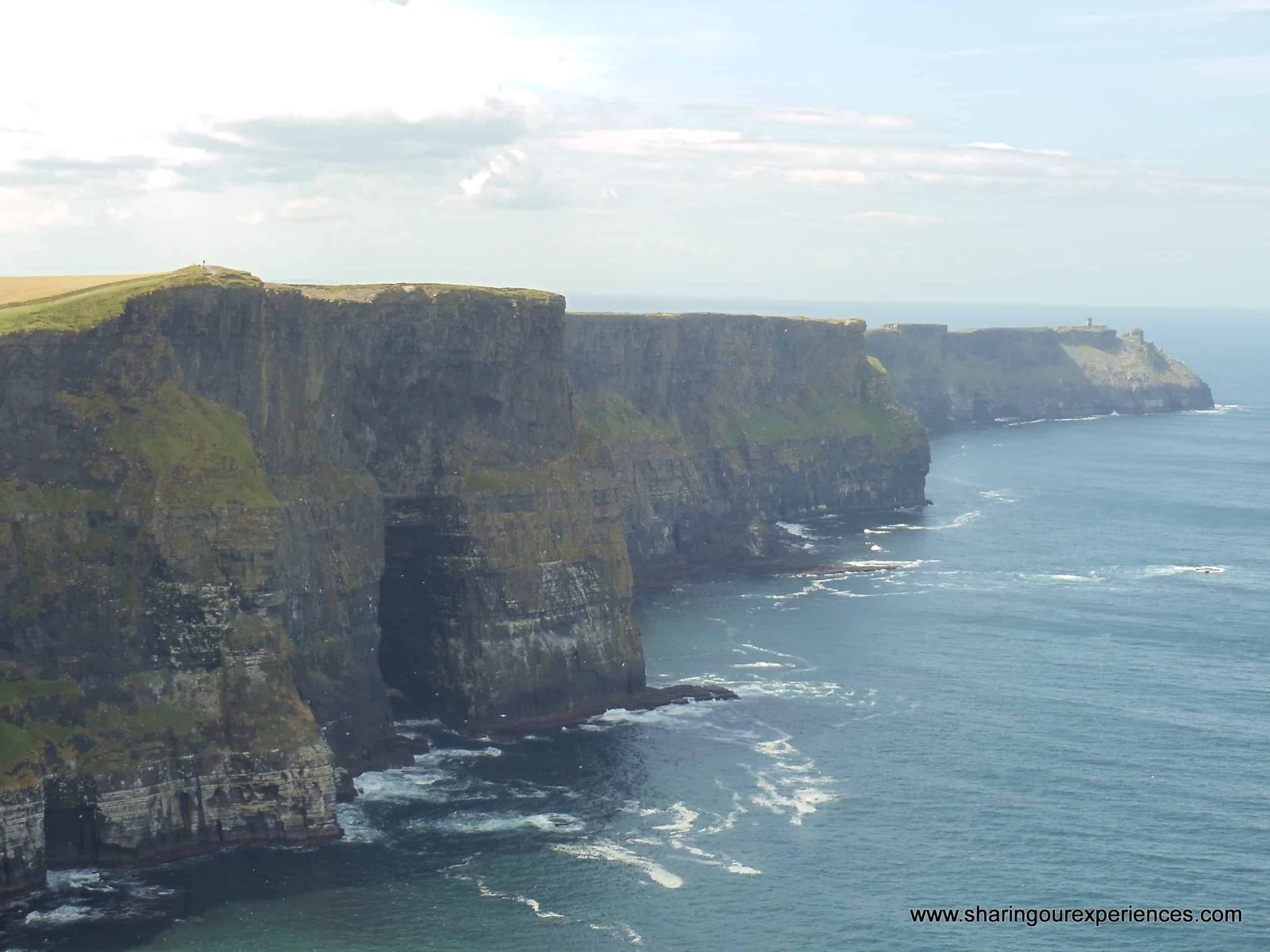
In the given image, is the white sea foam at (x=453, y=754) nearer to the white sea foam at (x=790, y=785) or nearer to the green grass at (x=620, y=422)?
the white sea foam at (x=790, y=785)

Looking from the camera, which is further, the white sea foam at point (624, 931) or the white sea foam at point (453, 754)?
the white sea foam at point (453, 754)

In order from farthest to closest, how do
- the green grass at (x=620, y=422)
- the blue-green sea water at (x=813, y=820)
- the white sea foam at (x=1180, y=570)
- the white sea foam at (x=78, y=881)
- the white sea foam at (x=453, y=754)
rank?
1. the green grass at (x=620, y=422)
2. the white sea foam at (x=1180, y=570)
3. the white sea foam at (x=453, y=754)
4. the white sea foam at (x=78, y=881)
5. the blue-green sea water at (x=813, y=820)

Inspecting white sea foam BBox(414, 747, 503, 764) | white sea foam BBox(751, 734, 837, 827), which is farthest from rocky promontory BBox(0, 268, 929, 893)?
white sea foam BBox(751, 734, 837, 827)

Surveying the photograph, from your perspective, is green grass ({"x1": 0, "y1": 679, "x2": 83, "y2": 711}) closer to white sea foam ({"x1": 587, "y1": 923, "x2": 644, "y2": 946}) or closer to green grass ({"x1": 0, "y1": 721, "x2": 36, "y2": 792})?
green grass ({"x1": 0, "y1": 721, "x2": 36, "y2": 792})

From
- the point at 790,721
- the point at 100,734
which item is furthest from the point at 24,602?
the point at 790,721

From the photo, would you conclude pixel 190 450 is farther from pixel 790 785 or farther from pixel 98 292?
pixel 790 785

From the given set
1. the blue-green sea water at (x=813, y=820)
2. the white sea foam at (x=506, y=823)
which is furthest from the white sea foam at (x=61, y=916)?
the white sea foam at (x=506, y=823)
